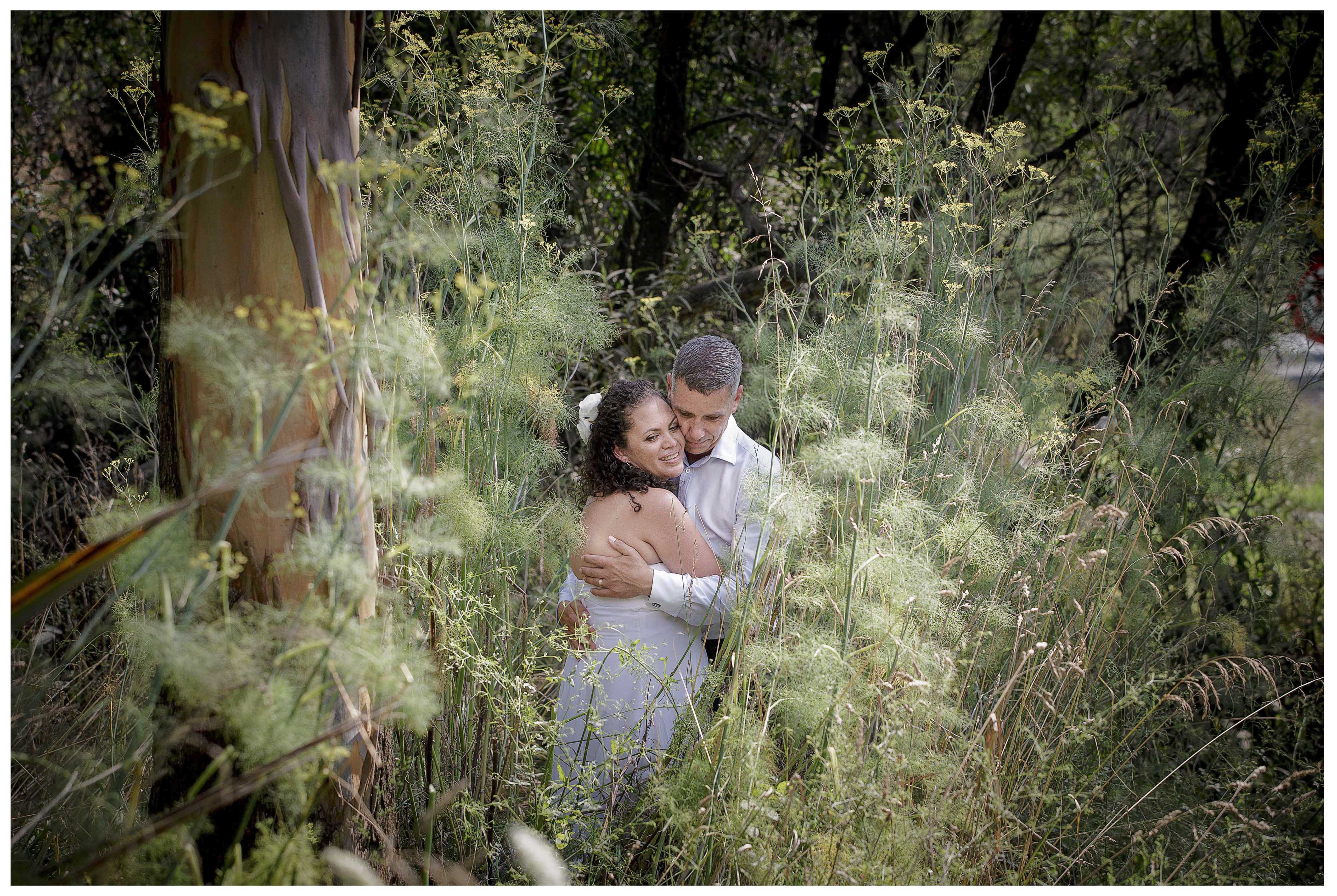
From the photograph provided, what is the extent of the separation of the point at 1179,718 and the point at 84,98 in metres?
5.18

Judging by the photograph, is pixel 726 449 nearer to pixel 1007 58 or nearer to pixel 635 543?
pixel 635 543

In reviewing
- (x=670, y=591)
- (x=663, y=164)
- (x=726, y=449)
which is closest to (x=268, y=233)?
(x=670, y=591)

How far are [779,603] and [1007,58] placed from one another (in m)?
3.10

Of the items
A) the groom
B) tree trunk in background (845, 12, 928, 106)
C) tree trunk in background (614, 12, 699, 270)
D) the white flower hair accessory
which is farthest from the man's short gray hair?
tree trunk in background (845, 12, 928, 106)

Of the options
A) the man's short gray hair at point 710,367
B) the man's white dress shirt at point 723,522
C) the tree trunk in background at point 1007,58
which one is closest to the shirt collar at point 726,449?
the man's white dress shirt at point 723,522

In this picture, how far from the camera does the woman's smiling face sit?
6.84 ft

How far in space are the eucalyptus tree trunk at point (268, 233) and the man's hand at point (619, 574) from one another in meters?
0.81

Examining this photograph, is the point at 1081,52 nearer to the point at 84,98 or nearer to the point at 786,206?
A: the point at 786,206

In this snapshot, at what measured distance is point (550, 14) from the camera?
2047 millimetres

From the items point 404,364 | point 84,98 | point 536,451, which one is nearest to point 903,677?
point 536,451

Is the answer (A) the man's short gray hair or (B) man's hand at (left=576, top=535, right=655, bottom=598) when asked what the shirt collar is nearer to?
(A) the man's short gray hair

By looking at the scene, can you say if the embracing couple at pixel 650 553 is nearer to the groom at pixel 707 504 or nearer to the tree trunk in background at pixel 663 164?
the groom at pixel 707 504

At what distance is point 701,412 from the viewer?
2.17 metres

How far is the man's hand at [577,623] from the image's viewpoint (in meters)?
1.68
